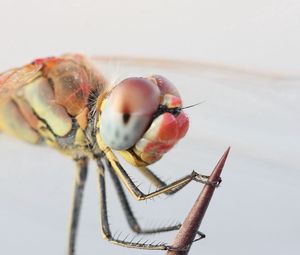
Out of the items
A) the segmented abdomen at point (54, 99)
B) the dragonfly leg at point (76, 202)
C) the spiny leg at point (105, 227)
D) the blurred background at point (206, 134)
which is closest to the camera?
the spiny leg at point (105, 227)

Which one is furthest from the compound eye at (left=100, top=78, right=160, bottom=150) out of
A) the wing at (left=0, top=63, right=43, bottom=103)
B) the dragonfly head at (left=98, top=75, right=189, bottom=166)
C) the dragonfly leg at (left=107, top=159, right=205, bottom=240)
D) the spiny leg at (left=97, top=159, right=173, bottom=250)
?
the dragonfly leg at (left=107, top=159, right=205, bottom=240)

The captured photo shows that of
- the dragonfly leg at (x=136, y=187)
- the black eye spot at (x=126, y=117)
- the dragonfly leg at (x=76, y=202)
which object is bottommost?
the dragonfly leg at (x=76, y=202)

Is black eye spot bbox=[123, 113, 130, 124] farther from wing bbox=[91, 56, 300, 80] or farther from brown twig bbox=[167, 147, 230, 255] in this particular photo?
wing bbox=[91, 56, 300, 80]

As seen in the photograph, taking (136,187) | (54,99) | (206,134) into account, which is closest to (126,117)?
(136,187)

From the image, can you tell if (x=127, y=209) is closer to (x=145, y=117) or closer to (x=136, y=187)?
(x=136, y=187)

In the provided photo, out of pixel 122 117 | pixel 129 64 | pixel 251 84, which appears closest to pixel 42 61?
pixel 129 64

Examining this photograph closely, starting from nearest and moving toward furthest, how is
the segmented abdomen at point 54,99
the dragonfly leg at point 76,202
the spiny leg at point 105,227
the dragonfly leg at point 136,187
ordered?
the dragonfly leg at point 136,187
the spiny leg at point 105,227
the segmented abdomen at point 54,99
the dragonfly leg at point 76,202

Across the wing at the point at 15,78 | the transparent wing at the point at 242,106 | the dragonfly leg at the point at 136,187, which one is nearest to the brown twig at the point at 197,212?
the dragonfly leg at the point at 136,187

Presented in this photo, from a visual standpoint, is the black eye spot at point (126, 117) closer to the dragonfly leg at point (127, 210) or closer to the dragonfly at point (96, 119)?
the dragonfly at point (96, 119)
